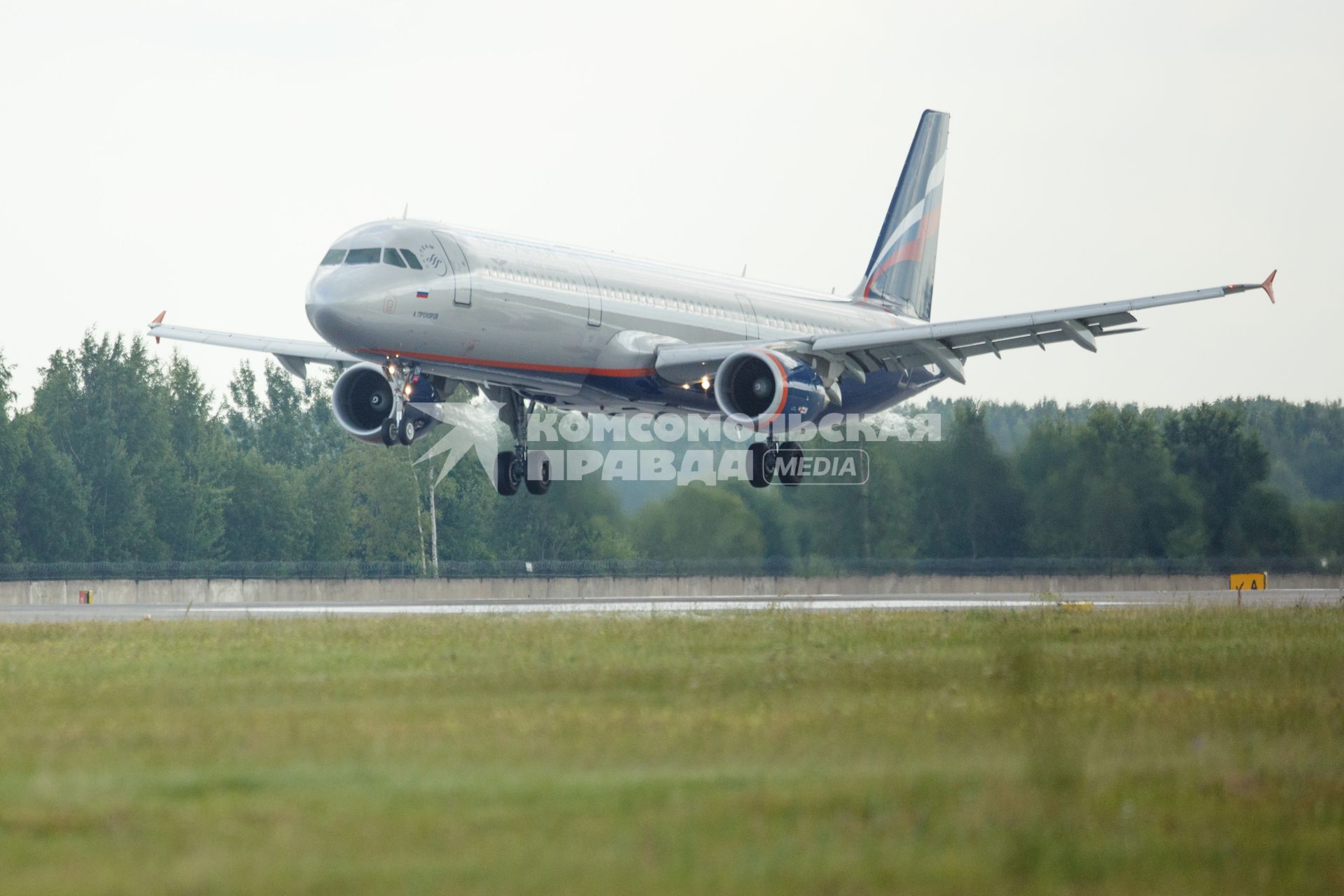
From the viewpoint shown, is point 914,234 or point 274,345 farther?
point 914,234

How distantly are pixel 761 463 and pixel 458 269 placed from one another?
31.9 ft

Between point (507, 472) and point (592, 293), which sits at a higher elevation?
point (592, 293)

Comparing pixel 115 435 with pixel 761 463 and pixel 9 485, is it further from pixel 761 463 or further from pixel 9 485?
pixel 761 463

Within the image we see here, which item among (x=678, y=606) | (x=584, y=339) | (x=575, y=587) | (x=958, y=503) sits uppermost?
(x=584, y=339)

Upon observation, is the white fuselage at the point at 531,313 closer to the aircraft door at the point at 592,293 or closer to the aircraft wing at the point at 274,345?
the aircraft door at the point at 592,293

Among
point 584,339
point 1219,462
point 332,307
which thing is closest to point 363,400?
point 584,339

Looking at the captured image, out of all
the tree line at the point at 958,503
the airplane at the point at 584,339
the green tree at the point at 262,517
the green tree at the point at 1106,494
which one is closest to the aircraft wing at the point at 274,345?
the airplane at the point at 584,339

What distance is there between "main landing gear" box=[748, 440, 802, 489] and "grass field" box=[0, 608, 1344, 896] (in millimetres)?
18552

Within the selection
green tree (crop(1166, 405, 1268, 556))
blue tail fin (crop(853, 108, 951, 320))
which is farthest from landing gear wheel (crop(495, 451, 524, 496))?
green tree (crop(1166, 405, 1268, 556))

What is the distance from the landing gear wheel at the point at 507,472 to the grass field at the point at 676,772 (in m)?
19.5

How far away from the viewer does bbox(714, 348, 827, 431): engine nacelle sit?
129 ft

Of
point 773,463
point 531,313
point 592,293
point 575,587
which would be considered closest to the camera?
point 531,313

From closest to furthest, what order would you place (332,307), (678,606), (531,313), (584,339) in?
1. (332,307)
2. (531,313)
3. (584,339)
4. (678,606)

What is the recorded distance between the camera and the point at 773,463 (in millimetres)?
41812
